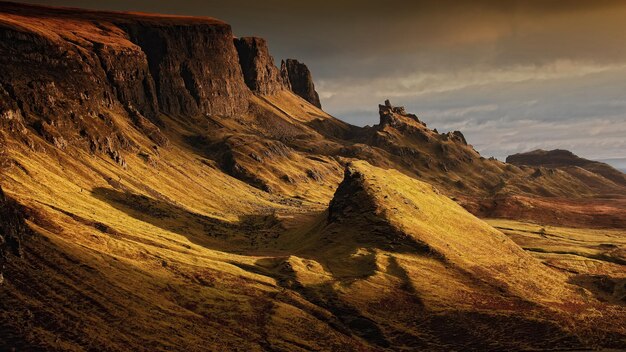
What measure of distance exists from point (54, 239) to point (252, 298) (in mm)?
54757

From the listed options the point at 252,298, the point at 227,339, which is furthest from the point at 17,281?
the point at 252,298

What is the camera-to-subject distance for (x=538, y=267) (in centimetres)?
18438

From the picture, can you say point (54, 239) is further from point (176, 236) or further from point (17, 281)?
point (176, 236)

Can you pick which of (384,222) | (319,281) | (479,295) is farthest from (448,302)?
(384,222)

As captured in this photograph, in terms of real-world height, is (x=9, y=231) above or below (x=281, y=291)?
above

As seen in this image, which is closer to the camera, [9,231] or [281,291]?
[9,231]

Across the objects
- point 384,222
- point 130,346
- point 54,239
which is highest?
point 384,222

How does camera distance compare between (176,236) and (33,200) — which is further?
(176,236)

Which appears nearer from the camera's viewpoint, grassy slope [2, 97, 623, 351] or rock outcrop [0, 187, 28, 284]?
grassy slope [2, 97, 623, 351]

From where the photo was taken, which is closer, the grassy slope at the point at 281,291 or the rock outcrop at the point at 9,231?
the grassy slope at the point at 281,291

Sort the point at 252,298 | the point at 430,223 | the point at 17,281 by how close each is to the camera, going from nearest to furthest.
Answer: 1. the point at 17,281
2. the point at 252,298
3. the point at 430,223

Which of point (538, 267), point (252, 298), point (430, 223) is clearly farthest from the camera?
point (430, 223)

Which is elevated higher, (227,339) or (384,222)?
(384,222)

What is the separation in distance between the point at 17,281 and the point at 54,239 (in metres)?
26.7
